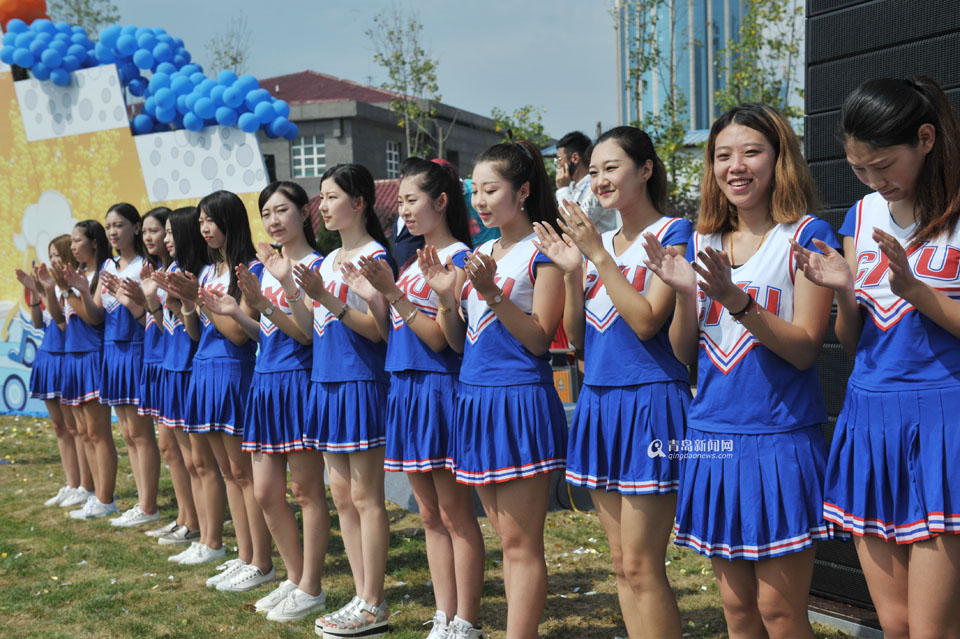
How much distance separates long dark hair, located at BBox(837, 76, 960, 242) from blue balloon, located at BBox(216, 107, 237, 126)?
7.09 meters

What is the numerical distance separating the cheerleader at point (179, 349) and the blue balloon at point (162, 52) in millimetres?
4452

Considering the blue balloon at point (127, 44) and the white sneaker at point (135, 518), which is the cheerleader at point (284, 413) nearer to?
the white sneaker at point (135, 518)

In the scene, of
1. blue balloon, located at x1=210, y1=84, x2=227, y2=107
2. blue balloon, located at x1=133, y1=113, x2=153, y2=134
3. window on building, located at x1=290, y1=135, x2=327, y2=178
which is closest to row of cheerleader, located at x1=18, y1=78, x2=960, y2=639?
blue balloon, located at x1=210, y1=84, x2=227, y2=107

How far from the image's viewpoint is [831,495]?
2.24 metres

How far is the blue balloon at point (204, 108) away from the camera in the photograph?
A: 27.6 feet

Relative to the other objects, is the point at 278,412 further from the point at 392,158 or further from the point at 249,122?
the point at 392,158

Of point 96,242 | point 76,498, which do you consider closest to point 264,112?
point 96,242

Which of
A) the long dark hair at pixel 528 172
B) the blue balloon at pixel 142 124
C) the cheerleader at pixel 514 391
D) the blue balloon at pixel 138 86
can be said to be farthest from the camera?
the blue balloon at pixel 138 86

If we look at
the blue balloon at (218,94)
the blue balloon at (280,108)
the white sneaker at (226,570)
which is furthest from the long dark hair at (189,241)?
the blue balloon at (218,94)

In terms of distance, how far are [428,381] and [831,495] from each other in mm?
1652

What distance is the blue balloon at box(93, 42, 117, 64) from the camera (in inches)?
370

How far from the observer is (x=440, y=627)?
11.6ft

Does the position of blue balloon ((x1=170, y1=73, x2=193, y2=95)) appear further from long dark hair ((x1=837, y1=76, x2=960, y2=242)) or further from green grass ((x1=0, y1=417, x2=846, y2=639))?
long dark hair ((x1=837, y1=76, x2=960, y2=242))

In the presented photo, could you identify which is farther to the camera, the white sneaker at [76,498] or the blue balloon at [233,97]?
the blue balloon at [233,97]
